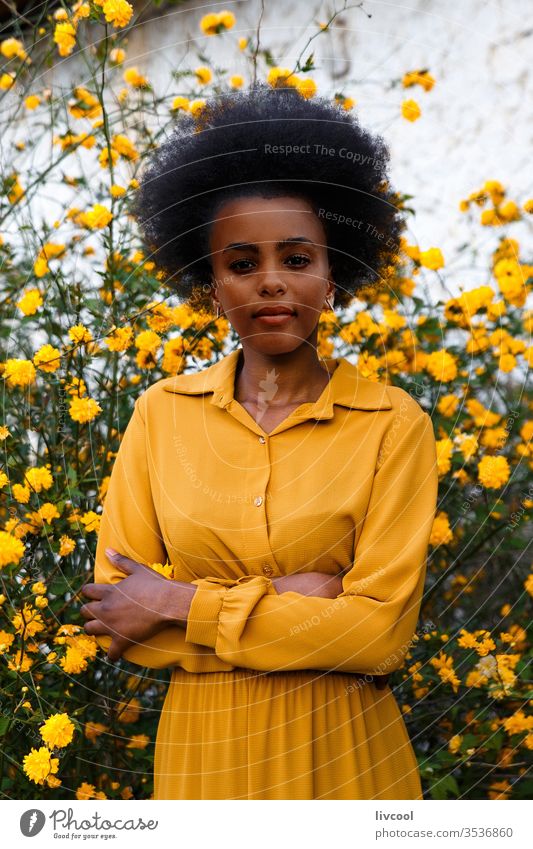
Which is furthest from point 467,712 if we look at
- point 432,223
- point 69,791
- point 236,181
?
point 432,223

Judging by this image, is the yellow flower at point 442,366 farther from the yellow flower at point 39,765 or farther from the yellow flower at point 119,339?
the yellow flower at point 39,765

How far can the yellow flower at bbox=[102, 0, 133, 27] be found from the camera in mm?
2062

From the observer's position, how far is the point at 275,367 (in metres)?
1.83

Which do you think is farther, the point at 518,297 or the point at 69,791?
the point at 518,297

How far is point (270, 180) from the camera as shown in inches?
68.8

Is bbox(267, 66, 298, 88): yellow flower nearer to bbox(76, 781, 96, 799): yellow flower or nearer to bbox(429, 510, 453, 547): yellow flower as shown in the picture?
bbox(429, 510, 453, 547): yellow flower

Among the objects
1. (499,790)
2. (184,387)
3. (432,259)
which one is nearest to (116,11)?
(184,387)

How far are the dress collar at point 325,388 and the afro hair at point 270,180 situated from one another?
231 millimetres

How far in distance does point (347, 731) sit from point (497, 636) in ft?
4.14

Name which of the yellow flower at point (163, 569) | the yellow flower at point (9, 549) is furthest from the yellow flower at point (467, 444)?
the yellow flower at point (9, 549)

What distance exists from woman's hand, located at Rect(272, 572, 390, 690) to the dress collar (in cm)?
29

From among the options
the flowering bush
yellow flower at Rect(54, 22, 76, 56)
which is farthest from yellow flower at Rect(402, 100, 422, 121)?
yellow flower at Rect(54, 22, 76, 56)

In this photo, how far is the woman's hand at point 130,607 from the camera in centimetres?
166

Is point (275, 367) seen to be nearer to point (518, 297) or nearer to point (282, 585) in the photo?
point (282, 585)
